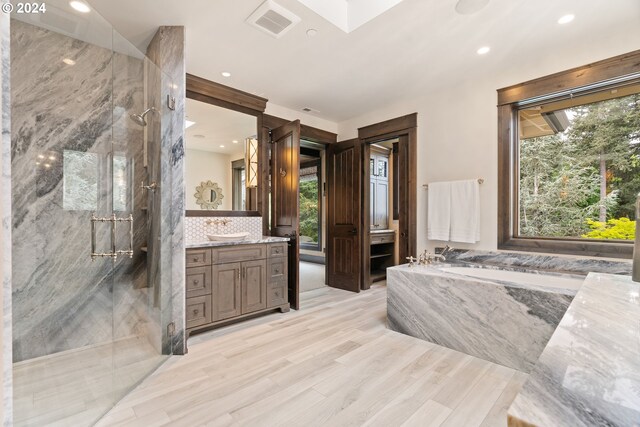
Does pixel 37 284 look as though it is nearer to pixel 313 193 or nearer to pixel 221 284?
pixel 221 284

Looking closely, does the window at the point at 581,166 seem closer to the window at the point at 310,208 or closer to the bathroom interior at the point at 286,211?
the bathroom interior at the point at 286,211

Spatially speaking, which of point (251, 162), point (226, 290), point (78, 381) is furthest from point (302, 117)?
point (78, 381)

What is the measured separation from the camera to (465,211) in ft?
11.1

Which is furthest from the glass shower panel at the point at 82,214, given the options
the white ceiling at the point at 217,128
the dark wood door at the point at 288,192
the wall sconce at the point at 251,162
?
the dark wood door at the point at 288,192

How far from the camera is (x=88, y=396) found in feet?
5.78

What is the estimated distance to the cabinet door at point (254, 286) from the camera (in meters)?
3.07

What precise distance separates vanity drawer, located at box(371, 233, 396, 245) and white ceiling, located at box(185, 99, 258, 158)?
2.53 meters

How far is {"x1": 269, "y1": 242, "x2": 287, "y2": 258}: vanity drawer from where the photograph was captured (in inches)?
131

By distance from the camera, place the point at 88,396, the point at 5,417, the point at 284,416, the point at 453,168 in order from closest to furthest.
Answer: the point at 5,417 < the point at 284,416 < the point at 88,396 < the point at 453,168

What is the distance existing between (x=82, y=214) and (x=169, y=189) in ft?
2.11

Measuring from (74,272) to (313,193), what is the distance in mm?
5419

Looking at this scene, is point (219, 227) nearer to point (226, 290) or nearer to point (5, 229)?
point (226, 290)

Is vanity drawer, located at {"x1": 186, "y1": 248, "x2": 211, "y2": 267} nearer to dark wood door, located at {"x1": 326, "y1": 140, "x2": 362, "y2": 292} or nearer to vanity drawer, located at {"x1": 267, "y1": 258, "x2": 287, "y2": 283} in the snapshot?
vanity drawer, located at {"x1": 267, "y1": 258, "x2": 287, "y2": 283}

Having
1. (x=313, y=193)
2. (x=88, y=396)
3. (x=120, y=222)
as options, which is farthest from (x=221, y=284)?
(x=313, y=193)
